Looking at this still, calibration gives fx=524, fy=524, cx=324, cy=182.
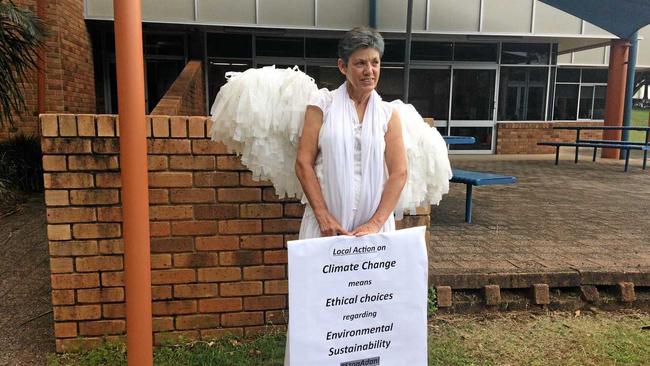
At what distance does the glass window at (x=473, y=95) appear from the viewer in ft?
47.2

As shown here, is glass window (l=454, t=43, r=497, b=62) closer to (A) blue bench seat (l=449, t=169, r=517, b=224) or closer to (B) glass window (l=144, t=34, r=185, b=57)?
(B) glass window (l=144, t=34, r=185, b=57)

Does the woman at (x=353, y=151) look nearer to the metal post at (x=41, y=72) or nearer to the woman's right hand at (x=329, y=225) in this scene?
the woman's right hand at (x=329, y=225)

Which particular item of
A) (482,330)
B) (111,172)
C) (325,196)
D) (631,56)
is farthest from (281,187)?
(631,56)

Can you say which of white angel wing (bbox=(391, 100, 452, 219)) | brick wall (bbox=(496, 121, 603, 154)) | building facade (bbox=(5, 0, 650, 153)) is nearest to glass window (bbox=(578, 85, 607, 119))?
building facade (bbox=(5, 0, 650, 153))

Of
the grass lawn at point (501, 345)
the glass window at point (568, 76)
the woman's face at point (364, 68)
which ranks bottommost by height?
the grass lawn at point (501, 345)

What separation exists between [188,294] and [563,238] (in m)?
3.65

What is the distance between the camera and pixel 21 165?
7.57 meters

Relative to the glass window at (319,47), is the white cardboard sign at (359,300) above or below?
below

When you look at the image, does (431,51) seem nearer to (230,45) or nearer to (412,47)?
(412,47)

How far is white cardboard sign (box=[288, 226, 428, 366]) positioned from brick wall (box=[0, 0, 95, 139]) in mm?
7553

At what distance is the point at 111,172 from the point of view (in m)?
3.04

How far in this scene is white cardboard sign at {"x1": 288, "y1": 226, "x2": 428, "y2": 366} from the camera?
2.05 m

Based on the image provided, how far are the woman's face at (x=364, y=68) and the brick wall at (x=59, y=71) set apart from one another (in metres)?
7.45

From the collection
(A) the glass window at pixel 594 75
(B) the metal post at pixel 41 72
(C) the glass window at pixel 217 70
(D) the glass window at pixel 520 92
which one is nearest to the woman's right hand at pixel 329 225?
(B) the metal post at pixel 41 72
